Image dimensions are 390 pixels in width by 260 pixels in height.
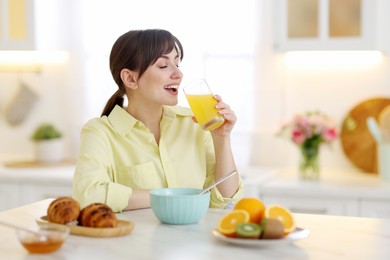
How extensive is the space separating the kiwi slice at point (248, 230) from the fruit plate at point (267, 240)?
15mm

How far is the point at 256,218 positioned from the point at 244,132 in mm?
2291

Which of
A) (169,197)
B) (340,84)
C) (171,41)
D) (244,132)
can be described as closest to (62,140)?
(244,132)

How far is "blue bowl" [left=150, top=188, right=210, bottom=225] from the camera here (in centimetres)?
173

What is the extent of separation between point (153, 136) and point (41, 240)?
834 mm

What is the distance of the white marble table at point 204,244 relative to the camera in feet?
4.86

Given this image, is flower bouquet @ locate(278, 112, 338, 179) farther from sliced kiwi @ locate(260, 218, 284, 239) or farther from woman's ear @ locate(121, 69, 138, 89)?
sliced kiwi @ locate(260, 218, 284, 239)

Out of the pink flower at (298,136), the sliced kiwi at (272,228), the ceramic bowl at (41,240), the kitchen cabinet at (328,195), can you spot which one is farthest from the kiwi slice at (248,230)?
the pink flower at (298,136)

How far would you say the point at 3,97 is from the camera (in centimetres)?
436

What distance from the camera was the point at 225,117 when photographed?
203 cm

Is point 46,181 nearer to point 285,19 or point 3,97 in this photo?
point 3,97

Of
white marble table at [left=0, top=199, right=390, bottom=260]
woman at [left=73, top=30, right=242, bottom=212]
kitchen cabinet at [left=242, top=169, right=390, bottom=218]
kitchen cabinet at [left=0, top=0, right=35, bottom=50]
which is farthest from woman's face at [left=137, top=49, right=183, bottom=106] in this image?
kitchen cabinet at [left=0, top=0, right=35, bottom=50]

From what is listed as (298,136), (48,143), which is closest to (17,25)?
(48,143)

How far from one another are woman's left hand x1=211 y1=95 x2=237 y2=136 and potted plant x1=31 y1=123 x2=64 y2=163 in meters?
2.03

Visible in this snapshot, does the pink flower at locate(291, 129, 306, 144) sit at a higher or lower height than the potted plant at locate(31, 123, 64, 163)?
higher
